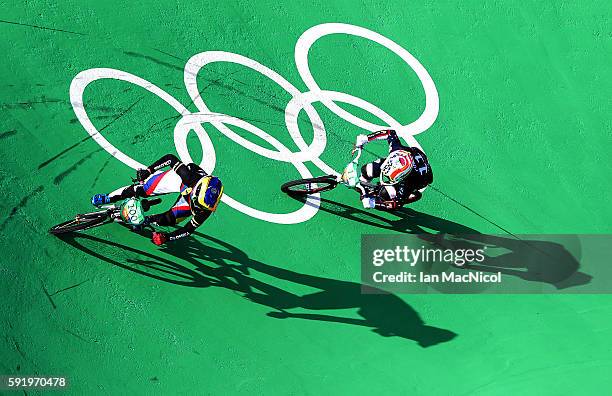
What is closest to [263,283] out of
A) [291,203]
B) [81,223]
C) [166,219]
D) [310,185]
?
[291,203]

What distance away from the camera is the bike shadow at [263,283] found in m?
11.8

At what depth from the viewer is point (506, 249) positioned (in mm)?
12625

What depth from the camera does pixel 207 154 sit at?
12.2m

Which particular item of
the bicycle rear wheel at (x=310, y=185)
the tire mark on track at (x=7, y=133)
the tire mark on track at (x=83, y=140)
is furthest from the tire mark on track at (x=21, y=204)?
the bicycle rear wheel at (x=310, y=185)

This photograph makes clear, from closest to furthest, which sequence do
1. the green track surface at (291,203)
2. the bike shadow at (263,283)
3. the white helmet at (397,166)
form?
the white helmet at (397,166) → the green track surface at (291,203) → the bike shadow at (263,283)

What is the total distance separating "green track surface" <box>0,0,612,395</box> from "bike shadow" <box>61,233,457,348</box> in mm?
40

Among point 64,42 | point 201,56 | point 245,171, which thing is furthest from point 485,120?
point 64,42

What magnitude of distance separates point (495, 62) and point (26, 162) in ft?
33.2

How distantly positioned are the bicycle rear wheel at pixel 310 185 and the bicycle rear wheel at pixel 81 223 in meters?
3.58

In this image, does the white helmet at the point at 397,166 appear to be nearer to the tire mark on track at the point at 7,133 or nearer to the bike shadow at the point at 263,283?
the bike shadow at the point at 263,283

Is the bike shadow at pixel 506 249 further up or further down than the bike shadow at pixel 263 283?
further up

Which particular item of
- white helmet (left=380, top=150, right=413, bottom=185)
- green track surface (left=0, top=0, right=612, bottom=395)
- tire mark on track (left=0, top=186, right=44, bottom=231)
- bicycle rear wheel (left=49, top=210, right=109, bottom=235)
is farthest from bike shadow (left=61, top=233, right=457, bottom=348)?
white helmet (left=380, top=150, right=413, bottom=185)

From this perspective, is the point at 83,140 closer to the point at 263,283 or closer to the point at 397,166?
the point at 263,283

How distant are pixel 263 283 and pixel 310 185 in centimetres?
221
